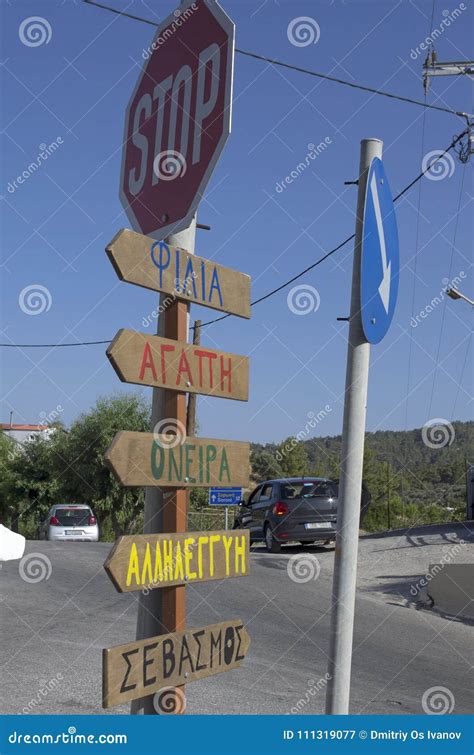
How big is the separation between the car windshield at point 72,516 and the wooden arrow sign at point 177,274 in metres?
28.0

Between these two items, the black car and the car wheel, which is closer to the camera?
the black car

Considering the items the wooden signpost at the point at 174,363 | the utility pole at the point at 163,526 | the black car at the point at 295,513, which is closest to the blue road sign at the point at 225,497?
the black car at the point at 295,513

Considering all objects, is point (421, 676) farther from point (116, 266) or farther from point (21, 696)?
point (116, 266)

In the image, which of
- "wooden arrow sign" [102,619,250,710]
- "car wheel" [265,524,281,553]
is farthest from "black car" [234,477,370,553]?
"wooden arrow sign" [102,619,250,710]

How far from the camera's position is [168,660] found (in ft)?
9.30

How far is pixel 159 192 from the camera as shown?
10.3 ft

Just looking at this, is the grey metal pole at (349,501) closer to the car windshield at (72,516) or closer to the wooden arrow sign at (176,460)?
the wooden arrow sign at (176,460)

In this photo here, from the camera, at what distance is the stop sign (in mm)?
3023

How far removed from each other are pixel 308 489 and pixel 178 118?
17.4m

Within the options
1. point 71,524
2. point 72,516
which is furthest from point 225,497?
point 72,516

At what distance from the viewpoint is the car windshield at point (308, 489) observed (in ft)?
65.1

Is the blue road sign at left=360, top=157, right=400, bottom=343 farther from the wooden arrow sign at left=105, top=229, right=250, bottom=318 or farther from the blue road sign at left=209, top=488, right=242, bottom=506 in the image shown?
the blue road sign at left=209, top=488, right=242, bottom=506

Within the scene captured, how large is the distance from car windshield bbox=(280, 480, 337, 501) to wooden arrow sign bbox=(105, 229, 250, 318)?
55.0 ft
